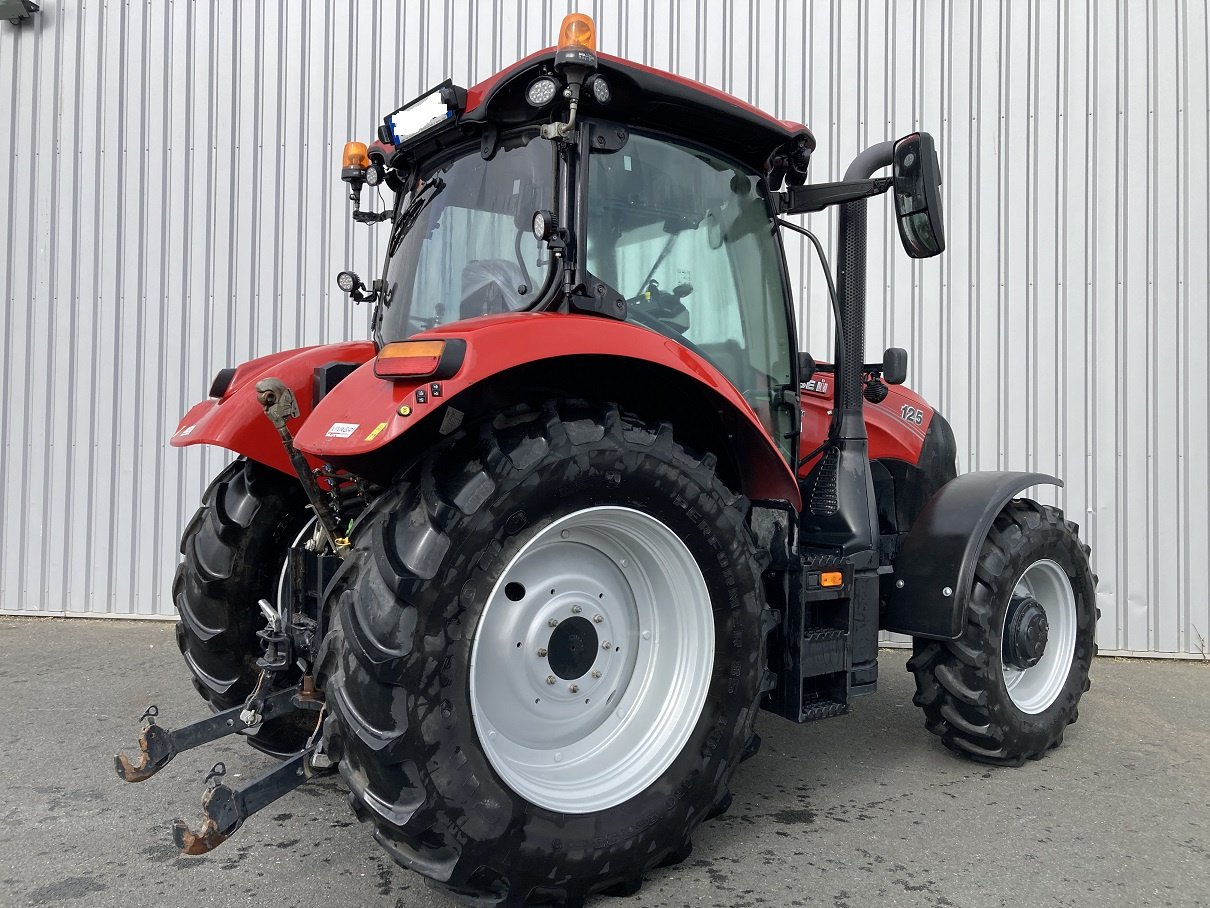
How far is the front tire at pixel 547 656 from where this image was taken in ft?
6.68

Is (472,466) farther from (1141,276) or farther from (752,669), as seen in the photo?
(1141,276)

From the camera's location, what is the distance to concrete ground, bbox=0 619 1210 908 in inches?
94.8

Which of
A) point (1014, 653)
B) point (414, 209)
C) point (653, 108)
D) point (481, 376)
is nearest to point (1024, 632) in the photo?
point (1014, 653)

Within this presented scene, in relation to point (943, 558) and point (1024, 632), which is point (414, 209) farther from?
point (1024, 632)

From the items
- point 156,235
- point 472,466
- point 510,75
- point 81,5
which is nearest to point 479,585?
point 472,466

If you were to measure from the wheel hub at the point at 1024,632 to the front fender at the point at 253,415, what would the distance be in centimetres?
268

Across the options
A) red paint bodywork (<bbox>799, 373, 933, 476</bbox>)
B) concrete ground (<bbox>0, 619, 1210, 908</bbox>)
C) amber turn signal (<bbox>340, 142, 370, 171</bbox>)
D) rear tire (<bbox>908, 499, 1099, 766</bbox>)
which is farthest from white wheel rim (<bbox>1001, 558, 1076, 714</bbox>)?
amber turn signal (<bbox>340, 142, 370, 171</bbox>)

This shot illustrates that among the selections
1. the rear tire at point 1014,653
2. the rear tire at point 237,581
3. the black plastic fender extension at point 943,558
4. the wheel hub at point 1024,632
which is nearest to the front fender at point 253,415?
the rear tire at point 237,581

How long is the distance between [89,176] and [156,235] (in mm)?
628

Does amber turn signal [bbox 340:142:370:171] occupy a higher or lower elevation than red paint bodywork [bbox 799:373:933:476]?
higher

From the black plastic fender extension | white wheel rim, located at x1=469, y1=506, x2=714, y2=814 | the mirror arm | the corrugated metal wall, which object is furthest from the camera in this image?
the corrugated metal wall

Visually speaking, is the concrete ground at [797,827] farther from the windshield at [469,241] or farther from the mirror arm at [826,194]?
the mirror arm at [826,194]

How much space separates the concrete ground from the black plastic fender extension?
0.58 meters

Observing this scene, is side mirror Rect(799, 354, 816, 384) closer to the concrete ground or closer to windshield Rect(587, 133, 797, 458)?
windshield Rect(587, 133, 797, 458)
